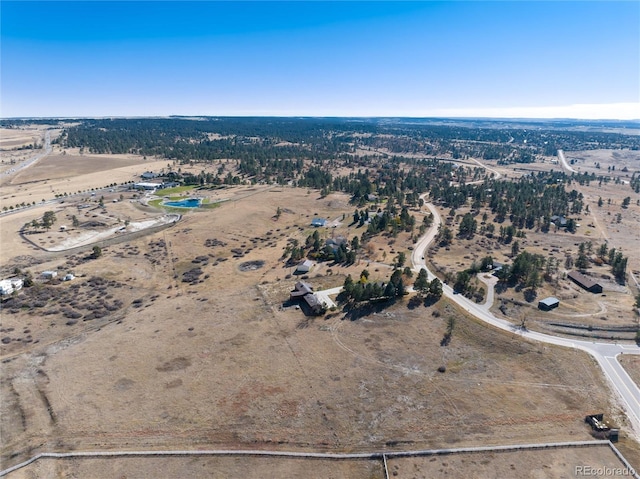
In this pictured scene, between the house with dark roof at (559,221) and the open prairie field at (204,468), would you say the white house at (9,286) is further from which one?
the house with dark roof at (559,221)

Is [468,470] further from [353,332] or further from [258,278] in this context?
[258,278]

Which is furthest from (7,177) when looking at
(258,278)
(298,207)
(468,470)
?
(468,470)

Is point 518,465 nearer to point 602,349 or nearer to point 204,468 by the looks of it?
point 602,349

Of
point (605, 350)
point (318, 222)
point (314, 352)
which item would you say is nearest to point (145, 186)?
point (318, 222)

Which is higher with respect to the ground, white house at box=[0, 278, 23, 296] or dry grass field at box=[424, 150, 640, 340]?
white house at box=[0, 278, 23, 296]

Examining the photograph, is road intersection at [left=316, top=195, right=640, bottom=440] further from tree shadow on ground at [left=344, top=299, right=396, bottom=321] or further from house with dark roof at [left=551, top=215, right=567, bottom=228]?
house with dark roof at [left=551, top=215, right=567, bottom=228]

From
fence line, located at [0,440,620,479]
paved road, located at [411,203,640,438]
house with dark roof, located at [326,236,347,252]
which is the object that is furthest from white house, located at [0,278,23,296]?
paved road, located at [411,203,640,438]
